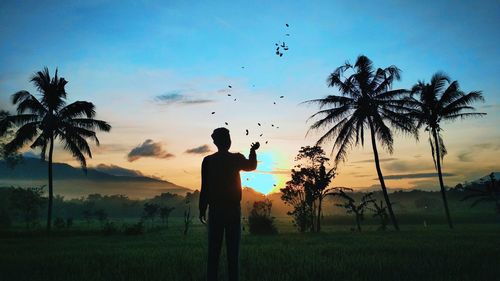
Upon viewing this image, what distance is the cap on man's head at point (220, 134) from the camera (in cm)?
610

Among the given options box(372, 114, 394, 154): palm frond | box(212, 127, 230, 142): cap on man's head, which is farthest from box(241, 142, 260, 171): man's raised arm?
box(372, 114, 394, 154): palm frond

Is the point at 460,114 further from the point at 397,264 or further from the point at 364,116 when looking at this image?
the point at 397,264

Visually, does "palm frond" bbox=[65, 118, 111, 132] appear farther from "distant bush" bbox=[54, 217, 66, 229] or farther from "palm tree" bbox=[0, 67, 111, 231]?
"distant bush" bbox=[54, 217, 66, 229]

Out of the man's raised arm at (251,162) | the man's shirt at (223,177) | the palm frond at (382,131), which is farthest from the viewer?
the palm frond at (382,131)

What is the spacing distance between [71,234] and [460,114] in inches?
1282

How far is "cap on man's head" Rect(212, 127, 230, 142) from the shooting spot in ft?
20.0

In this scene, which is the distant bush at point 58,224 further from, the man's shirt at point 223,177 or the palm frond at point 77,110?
the man's shirt at point 223,177

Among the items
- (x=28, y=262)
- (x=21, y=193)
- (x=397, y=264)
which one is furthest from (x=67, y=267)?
(x=21, y=193)

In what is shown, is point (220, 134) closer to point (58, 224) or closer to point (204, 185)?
point (204, 185)

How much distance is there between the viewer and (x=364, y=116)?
101 ft

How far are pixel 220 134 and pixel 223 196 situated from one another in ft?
2.95

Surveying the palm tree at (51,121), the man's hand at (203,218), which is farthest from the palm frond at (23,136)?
the man's hand at (203,218)

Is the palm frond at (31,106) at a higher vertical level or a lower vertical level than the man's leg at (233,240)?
higher

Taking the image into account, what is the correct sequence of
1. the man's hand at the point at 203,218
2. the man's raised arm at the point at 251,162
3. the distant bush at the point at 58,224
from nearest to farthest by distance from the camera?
1. the man's raised arm at the point at 251,162
2. the man's hand at the point at 203,218
3. the distant bush at the point at 58,224
